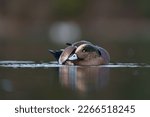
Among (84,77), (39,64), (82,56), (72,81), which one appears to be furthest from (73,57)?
(72,81)

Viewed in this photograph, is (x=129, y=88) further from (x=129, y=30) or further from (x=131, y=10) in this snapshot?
(x=131, y=10)

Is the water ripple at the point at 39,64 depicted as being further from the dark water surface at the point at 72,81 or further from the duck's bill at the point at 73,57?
the duck's bill at the point at 73,57

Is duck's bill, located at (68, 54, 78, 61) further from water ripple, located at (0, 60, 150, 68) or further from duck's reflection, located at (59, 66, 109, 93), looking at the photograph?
water ripple, located at (0, 60, 150, 68)

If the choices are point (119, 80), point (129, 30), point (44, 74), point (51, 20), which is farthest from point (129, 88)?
point (51, 20)

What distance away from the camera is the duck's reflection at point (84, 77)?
10.3 m

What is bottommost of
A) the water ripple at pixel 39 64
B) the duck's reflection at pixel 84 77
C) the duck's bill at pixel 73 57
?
the water ripple at pixel 39 64

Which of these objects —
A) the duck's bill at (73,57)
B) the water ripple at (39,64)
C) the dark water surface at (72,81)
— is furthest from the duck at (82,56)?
the water ripple at (39,64)

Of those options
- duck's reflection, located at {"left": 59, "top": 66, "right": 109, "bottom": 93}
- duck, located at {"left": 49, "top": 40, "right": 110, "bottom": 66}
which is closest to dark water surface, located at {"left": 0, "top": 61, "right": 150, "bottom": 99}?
duck's reflection, located at {"left": 59, "top": 66, "right": 109, "bottom": 93}

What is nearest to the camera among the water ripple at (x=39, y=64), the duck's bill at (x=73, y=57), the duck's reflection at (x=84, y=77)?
the duck's reflection at (x=84, y=77)

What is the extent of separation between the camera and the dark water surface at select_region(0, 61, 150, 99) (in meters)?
9.91

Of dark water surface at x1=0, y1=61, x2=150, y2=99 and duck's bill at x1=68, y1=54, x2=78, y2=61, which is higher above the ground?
duck's bill at x1=68, y1=54, x2=78, y2=61

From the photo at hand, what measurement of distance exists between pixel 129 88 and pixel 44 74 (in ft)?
4.98

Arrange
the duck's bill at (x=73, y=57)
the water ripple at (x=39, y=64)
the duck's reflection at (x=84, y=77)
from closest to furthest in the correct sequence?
1. the duck's reflection at (x=84, y=77)
2. the duck's bill at (x=73, y=57)
3. the water ripple at (x=39, y=64)

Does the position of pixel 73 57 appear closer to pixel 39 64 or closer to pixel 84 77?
pixel 39 64
